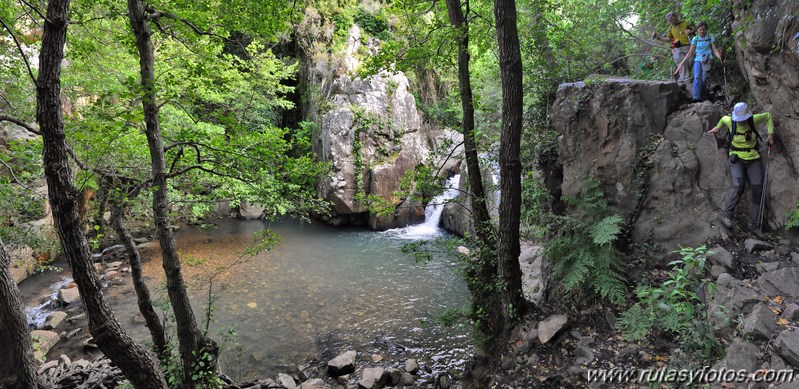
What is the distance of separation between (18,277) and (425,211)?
551 inches

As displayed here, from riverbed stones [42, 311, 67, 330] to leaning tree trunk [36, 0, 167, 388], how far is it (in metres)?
6.76

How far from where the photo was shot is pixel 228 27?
5496mm

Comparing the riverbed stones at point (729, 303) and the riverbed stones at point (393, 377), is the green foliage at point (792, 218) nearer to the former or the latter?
the riverbed stones at point (729, 303)

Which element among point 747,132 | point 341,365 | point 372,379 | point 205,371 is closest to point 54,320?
point 205,371

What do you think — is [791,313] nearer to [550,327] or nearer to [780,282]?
[780,282]

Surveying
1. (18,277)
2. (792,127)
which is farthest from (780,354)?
(18,277)

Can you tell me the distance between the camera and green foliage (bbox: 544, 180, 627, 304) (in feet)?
15.9

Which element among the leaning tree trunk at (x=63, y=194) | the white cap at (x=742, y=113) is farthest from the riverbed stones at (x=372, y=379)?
the white cap at (x=742, y=113)

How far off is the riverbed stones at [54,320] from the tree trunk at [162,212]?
578 cm

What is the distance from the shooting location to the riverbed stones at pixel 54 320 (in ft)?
27.5

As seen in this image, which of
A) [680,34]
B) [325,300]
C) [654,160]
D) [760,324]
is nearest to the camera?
[760,324]

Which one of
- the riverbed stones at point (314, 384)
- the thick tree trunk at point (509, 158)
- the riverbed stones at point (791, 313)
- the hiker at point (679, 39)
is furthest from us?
the hiker at point (679, 39)

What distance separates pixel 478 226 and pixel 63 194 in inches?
209

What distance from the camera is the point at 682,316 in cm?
397
